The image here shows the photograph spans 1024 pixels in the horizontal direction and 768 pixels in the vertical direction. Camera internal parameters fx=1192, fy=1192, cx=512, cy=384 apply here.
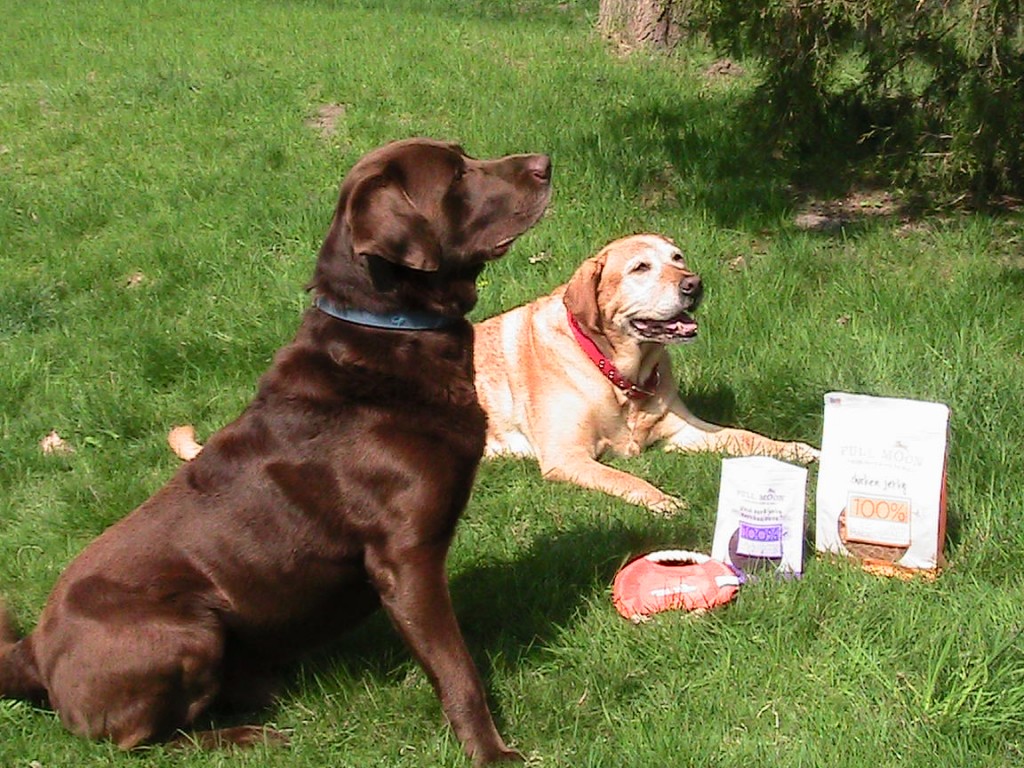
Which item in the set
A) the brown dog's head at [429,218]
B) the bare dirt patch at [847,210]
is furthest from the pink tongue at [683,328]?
the bare dirt patch at [847,210]

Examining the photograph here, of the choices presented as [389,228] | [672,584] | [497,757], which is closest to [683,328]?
[672,584]

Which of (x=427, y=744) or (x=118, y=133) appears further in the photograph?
(x=118, y=133)

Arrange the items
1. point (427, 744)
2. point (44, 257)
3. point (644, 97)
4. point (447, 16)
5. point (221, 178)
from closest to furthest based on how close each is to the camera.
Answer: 1. point (427, 744)
2. point (44, 257)
3. point (221, 178)
4. point (644, 97)
5. point (447, 16)

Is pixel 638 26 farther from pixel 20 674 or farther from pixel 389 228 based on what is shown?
pixel 20 674

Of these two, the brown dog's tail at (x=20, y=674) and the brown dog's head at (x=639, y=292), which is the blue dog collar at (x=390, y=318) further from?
the brown dog's head at (x=639, y=292)

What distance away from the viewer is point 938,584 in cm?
369

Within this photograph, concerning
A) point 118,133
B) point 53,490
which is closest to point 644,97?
point 118,133

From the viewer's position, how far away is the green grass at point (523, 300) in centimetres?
329

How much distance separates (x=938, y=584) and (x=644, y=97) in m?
6.31

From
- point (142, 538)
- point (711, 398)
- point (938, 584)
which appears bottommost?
point (711, 398)

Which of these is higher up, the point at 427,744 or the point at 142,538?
the point at 142,538

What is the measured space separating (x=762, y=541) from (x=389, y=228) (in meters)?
1.60

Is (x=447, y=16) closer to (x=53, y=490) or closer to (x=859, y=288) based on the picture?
(x=859, y=288)

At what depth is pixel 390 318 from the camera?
3359 mm
